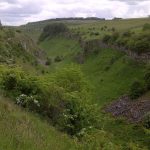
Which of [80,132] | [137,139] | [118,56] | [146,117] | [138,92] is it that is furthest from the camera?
[118,56]

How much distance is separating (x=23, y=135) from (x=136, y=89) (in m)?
46.7

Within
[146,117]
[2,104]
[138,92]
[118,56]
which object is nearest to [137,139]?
[146,117]

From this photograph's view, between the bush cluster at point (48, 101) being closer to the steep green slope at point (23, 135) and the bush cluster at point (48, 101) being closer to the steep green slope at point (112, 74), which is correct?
the steep green slope at point (23, 135)

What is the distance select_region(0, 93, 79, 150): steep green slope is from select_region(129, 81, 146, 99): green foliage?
4194 centimetres

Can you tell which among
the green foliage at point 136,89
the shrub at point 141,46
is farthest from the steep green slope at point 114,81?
the green foliage at point 136,89

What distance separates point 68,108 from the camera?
22.1m

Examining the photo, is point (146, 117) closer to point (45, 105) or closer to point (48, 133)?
point (45, 105)

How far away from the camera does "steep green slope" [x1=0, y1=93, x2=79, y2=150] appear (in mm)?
11286

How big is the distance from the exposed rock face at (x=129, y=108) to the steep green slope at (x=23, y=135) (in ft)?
109

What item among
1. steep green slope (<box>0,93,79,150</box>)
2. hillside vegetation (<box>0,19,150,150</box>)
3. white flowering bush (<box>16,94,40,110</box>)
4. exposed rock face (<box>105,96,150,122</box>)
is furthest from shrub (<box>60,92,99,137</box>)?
exposed rock face (<box>105,96,150,122</box>)

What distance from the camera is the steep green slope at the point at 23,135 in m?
11.3

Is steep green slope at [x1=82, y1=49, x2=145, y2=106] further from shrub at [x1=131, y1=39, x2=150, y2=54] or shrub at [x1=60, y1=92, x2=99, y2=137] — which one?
shrub at [x1=60, y1=92, x2=99, y2=137]

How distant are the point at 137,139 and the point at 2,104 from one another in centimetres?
2754

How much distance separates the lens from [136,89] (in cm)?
5778
